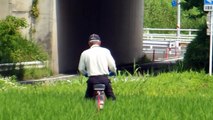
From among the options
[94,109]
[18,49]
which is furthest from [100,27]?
[94,109]

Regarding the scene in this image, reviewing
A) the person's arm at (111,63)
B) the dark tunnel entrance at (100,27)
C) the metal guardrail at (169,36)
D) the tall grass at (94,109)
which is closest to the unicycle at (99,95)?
the tall grass at (94,109)

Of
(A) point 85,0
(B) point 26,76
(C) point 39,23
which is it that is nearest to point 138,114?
(B) point 26,76

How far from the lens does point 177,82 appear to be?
1853 centimetres

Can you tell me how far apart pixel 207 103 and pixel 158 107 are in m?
1.23

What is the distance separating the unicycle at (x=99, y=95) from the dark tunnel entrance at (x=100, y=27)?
16.5m

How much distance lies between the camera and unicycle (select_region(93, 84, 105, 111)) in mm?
10688

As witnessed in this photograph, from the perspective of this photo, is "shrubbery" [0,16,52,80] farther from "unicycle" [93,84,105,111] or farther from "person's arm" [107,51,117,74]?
"unicycle" [93,84,105,111]

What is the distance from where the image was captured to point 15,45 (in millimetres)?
26016

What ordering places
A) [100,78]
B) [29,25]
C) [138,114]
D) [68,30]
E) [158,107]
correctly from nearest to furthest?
[138,114] < [158,107] < [100,78] < [29,25] < [68,30]

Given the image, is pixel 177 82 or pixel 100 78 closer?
pixel 100 78

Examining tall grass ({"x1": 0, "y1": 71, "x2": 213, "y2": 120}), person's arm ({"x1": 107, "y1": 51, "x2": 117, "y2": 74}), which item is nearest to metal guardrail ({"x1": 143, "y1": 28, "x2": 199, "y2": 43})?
tall grass ({"x1": 0, "y1": 71, "x2": 213, "y2": 120})

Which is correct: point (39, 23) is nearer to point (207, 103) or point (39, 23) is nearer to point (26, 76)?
point (26, 76)

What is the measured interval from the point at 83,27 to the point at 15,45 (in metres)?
7.60

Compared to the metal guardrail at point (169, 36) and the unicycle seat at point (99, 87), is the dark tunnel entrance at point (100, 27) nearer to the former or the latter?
the metal guardrail at point (169, 36)
